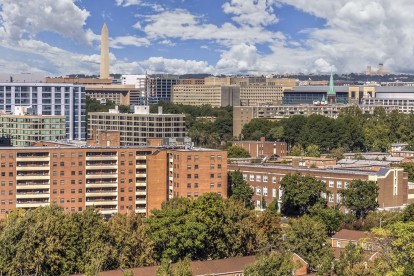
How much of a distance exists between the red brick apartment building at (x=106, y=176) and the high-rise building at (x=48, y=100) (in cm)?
7126

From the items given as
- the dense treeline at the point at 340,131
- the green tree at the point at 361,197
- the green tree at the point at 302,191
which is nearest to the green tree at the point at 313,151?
the dense treeline at the point at 340,131

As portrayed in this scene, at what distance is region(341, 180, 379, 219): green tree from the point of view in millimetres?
80312

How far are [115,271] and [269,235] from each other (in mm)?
15771

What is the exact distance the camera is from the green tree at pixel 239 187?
294ft

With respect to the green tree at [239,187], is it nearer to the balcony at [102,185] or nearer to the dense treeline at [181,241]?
Result: the balcony at [102,185]

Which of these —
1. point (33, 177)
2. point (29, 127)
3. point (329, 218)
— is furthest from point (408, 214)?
point (29, 127)

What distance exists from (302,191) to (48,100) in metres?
81.8

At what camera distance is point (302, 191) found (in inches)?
3307

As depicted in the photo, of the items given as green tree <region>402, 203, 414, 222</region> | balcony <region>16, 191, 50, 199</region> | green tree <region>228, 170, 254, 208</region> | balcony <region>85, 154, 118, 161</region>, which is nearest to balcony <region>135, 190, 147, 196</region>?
balcony <region>85, 154, 118, 161</region>

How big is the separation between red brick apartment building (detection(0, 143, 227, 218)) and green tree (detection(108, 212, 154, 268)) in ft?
68.9

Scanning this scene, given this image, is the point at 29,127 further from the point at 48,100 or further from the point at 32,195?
the point at 32,195

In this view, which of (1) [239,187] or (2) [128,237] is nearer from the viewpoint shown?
(2) [128,237]

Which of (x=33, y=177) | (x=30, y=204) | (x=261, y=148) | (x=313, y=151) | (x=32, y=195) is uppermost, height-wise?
(x=261, y=148)

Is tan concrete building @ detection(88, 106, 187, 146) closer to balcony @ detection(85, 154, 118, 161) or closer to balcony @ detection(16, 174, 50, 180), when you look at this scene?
balcony @ detection(85, 154, 118, 161)
